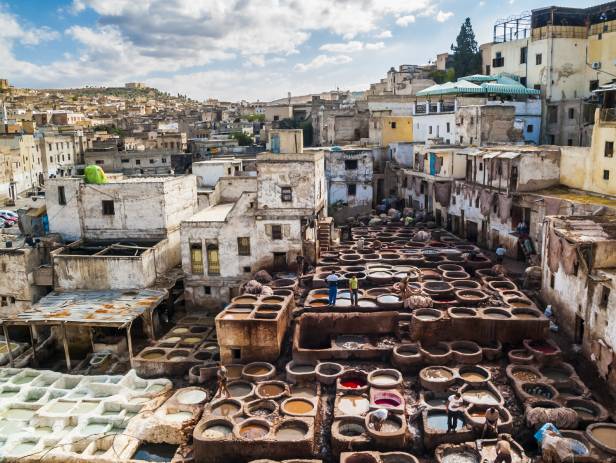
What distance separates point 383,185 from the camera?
44219mm

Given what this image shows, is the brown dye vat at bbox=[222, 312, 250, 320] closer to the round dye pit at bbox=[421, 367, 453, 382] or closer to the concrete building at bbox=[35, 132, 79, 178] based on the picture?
the round dye pit at bbox=[421, 367, 453, 382]

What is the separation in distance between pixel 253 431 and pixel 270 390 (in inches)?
92.7

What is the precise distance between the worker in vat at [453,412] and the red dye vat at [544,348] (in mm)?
4496

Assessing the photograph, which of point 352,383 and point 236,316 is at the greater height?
point 236,316

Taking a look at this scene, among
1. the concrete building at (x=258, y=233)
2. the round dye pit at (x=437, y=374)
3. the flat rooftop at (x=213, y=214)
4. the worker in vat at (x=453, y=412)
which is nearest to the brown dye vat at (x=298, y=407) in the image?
the round dye pit at (x=437, y=374)

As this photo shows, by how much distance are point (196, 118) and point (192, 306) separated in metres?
76.5

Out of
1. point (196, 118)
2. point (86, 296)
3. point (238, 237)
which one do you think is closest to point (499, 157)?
point (238, 237)

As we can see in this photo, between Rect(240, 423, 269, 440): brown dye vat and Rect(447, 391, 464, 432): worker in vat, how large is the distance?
17.8ft

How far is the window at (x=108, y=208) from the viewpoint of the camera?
30281mm

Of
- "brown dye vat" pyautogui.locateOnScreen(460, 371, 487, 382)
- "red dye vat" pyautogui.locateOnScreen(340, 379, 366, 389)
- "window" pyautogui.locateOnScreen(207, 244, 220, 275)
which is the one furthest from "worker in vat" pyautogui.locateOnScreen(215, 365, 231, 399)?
"window" pyautogui.locateOnScreen(207, 244, 220, 275)

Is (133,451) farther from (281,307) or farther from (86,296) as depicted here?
(86,296)

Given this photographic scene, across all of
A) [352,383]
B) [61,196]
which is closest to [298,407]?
[352,383]

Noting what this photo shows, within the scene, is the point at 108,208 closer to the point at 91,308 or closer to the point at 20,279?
the point at 20,279

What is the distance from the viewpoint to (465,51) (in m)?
59.7
